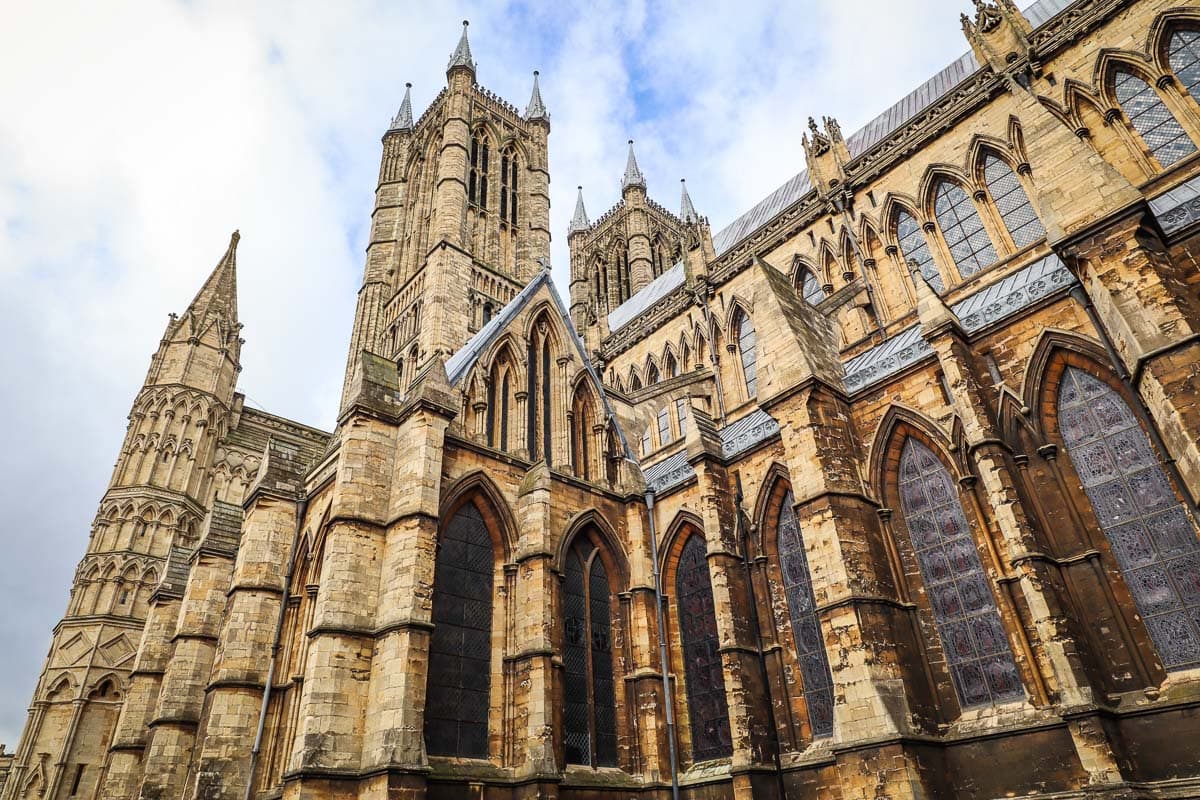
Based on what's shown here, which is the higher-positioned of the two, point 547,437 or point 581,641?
point 547,437

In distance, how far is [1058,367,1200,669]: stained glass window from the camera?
864 centimetres

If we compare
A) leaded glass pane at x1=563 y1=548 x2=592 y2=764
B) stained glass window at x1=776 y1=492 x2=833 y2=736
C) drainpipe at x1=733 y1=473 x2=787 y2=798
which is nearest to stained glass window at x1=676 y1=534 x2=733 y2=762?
drainpipe at x1=733 y1=473 x2=787 y2=798

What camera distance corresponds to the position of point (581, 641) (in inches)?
546

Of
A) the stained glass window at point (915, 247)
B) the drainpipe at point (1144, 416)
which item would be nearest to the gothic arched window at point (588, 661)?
the drainpipe at point (1144, 416)

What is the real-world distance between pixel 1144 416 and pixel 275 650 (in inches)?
592

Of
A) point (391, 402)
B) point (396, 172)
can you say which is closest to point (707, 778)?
point (391, 402)

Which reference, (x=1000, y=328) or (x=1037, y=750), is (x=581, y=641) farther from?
(x=1000, y=328)

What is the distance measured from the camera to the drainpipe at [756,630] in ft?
36.5

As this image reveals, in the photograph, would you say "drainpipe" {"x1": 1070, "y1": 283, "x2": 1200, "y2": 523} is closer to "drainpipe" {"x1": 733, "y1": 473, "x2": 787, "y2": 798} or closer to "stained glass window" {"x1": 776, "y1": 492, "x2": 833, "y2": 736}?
"stained glass window" {"x1": 776, "y1": 492, "x2": 833, "y2": 736}

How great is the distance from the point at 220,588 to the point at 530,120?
107 feet

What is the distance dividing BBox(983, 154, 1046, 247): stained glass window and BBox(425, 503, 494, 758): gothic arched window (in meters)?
13.8

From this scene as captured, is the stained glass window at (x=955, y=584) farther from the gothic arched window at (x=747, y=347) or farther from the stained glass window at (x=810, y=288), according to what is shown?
the gothic arched window at (x=747, y=347)

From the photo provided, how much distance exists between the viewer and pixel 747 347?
71.8ft

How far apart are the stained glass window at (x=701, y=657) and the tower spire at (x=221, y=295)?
24.5 meters
